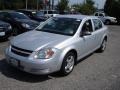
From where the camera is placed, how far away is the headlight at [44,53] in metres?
5.10

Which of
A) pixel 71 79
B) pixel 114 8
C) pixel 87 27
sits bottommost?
pixel 71 79

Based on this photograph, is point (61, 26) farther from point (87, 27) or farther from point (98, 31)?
point (98, 31)

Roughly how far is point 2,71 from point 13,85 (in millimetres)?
1007

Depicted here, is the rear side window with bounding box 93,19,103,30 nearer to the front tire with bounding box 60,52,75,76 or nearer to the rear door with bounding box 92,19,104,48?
the rear door with bounding box 92,19,104,48

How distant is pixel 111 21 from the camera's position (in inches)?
1148

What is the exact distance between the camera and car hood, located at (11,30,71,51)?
529cm

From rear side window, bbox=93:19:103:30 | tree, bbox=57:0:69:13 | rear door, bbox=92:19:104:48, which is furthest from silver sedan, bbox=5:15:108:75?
tree, bbox=57:0:69:13

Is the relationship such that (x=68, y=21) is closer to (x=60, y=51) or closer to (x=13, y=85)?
(x=60, y=51)

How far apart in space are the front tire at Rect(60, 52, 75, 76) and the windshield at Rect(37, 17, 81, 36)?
0.67 m

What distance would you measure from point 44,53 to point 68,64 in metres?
0.93

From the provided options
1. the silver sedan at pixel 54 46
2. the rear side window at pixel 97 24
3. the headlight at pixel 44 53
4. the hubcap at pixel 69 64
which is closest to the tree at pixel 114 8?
the rear side window at pixel 97 24

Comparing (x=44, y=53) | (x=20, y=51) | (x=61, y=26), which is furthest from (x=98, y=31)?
(x=20, y=51)

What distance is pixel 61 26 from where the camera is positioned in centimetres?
652

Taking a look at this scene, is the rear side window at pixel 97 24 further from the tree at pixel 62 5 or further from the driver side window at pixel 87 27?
the tree at pixel 62 5
